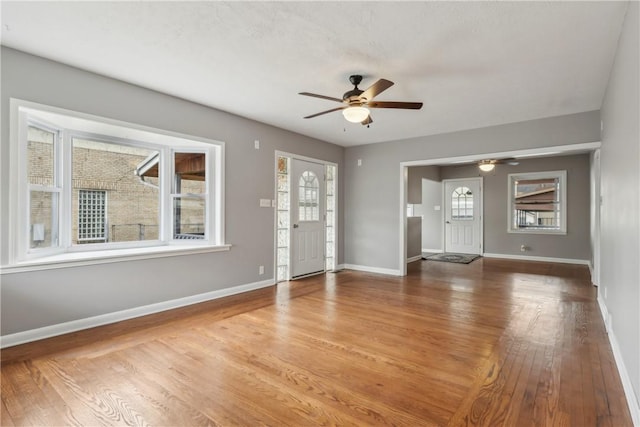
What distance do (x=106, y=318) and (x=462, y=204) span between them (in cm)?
835

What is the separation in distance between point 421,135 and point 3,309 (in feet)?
19.2

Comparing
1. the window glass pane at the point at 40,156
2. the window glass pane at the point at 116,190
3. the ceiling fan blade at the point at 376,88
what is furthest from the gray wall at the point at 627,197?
the window glass pane at the point at 40,156

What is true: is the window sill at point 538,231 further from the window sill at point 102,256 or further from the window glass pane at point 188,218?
the window glass pane at point 188,218

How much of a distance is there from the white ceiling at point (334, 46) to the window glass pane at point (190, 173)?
2.70 ft

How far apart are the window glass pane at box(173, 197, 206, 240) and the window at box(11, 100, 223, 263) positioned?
1 centimetres

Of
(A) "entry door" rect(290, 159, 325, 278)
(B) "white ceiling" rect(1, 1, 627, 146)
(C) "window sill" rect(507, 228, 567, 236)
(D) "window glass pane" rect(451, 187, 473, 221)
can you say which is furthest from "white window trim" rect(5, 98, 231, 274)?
(C) "window sill" rect(507, 228, 567, 236)

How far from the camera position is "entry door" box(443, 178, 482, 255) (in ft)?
28.2

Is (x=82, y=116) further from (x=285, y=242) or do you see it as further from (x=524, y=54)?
(x=524, y=54)

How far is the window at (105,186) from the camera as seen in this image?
306 cm

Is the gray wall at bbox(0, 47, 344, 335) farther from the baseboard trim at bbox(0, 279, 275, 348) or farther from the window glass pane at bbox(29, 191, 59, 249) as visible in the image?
the window glass pane at bbox(29, 191, 59, 249)

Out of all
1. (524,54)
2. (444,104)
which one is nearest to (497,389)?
(524,54)

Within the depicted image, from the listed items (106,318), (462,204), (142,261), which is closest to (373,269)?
(462,204)

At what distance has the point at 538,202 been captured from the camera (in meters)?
7.79

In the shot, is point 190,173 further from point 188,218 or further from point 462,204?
point 462,204
